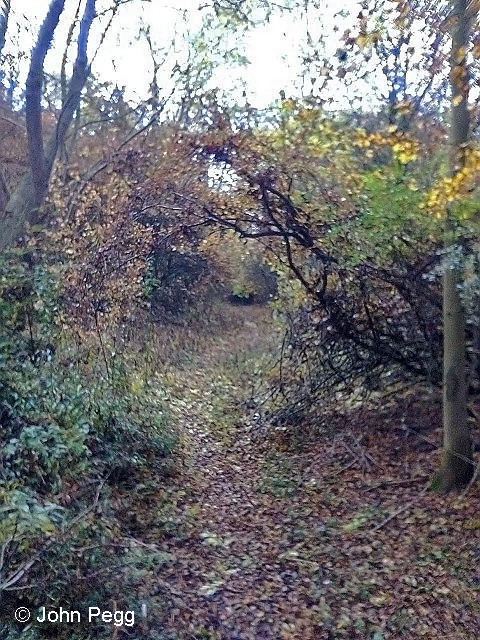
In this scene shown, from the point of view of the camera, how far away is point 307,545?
6.74 meters

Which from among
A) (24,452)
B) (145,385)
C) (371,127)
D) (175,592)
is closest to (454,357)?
(175,592)

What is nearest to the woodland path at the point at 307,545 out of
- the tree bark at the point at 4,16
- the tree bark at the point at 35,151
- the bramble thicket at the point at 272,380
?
the bramble thicket at the point at 272,380

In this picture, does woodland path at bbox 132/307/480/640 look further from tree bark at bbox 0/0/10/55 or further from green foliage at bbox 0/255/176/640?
tree bark at bbox 0/0/10/55

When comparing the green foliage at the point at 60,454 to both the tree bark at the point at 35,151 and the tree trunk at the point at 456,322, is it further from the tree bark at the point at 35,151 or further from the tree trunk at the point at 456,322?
the tree trunk at the point at 456,322

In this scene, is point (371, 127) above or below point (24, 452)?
above

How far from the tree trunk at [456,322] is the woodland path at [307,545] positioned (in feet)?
1.37

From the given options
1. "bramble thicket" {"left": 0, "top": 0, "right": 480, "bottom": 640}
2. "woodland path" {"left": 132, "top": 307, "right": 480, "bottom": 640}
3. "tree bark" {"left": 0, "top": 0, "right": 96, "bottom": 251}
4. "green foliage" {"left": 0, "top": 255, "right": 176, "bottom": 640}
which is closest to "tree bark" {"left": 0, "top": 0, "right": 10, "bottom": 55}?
"bramble thicket" {"left": 0, "top": 0, "right": 480, "bottom": 640}

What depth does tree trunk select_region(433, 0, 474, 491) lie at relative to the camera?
6.08 m

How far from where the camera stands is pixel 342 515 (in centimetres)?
736

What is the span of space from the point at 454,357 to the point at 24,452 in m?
4.50

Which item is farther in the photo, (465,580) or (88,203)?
(88,203)

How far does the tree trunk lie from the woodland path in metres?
0.42

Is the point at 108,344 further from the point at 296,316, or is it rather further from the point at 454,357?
the point at 454,357

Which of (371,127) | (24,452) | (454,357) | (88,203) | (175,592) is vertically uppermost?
(371,127)
